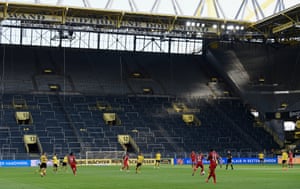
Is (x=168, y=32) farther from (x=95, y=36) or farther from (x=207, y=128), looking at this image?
(x=95, y=36)

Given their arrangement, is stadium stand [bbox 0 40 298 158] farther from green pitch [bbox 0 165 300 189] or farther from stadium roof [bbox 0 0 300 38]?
green pitch [bbox 0 165 300 189]

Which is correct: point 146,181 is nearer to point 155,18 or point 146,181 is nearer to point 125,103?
point 155,18

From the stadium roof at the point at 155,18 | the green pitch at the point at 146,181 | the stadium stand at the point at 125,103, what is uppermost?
the stadium roof at the point at 155,18

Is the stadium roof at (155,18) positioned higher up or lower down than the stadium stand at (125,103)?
higher up

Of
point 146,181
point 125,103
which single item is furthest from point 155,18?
point 146,181

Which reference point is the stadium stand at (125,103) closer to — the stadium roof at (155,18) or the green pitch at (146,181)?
the stadium roof at (155,18)

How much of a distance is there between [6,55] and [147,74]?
2083cm

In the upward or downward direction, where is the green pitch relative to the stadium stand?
downward

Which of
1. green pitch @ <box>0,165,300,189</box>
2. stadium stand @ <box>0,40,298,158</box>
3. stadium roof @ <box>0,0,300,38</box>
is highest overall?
stadium roof @ <box>0,0,300,38</box>

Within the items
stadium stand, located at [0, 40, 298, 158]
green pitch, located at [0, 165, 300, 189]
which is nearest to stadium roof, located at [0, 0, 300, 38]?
stadium stand, located at [0, 40, 298, 158]

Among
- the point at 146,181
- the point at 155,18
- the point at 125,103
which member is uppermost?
the point at 155,18

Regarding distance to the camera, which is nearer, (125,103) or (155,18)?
(155,18)

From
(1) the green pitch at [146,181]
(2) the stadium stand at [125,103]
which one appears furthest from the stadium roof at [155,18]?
(1) the green pitch at [146,181]

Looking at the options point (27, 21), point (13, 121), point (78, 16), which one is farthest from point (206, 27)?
point (13, 121)
